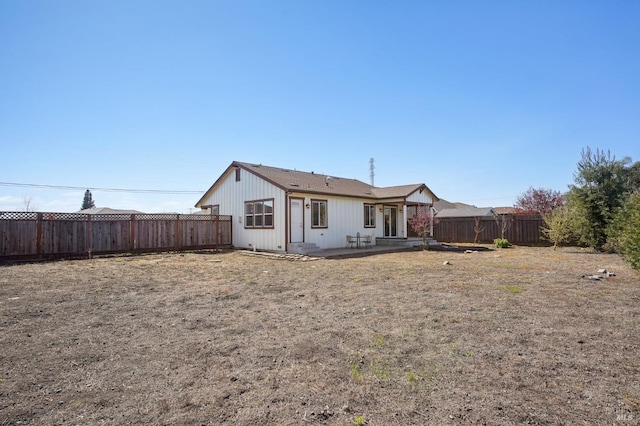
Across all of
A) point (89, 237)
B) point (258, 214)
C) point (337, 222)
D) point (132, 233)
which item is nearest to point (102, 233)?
point (89, 237)

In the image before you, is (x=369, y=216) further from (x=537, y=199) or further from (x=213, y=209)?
(x=537, y=199)

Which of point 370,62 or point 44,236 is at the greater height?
point 370,62

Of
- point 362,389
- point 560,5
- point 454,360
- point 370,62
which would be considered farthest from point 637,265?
point 370,62

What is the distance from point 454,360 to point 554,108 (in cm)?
1393

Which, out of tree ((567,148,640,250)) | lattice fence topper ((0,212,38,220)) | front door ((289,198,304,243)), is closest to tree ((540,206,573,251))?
tree ((567,148,640,250))

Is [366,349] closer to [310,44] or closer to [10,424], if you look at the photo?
[10,424]

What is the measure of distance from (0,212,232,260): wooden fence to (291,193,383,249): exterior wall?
5489 millimetres

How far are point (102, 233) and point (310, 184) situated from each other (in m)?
10.2

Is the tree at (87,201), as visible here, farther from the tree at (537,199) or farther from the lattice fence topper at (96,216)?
the tree at (537,199)

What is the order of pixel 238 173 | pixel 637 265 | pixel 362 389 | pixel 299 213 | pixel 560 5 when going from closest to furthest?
pixel 362 389 < pixel 637 265 < pixel 560 5 < pixel 299 213 < pixel 238 173

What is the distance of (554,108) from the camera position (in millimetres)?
13594

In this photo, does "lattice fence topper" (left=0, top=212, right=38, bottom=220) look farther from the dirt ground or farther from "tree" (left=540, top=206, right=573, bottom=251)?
"tree" (left=540, top=206, right=573, bottom=251)

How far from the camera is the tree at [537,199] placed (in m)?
32.3

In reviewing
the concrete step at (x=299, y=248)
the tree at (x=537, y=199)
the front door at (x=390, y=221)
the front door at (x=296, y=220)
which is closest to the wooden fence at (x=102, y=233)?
the front door at (x=296, y=220)
